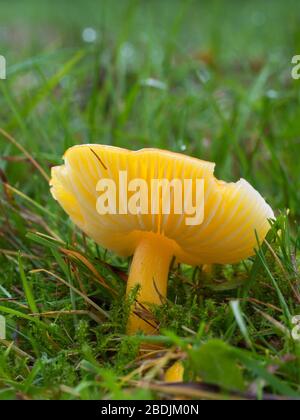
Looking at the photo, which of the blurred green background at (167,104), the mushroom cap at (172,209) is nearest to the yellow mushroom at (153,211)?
the mushroom cap at (172,209)

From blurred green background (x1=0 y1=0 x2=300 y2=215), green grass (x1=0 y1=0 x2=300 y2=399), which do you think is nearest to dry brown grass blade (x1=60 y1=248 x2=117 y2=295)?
green grass (x1=0 y1=0 x2=300 y2=399)

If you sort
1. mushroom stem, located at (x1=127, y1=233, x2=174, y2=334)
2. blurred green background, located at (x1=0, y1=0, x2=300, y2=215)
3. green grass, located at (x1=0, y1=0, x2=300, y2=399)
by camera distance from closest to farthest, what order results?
1. green grass, located at (x1=0, y1=0, x2=300, y2=399)
2. mushroom stem, located at (x1=127, y1=233, x2=174, y2=334)
3. blurred green background, located at (x1=0, y1=0, x2=300, y2=215)

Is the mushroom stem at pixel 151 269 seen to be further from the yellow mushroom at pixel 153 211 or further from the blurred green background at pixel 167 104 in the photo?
the blurred green background at pixel 167 104

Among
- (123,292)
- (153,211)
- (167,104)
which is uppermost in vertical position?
(167,104)

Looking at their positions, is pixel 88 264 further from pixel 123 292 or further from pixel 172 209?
pixel 172 209

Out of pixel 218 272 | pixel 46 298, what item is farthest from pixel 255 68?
pixel 46 298

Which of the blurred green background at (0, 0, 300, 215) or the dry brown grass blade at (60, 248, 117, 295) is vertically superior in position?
the blurred green background at (0, 0, 300, 215)

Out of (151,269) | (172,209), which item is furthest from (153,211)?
(151,269)

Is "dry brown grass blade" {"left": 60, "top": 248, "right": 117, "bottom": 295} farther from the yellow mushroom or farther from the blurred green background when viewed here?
the blurred green background
